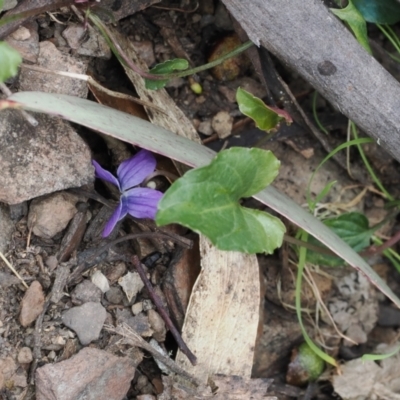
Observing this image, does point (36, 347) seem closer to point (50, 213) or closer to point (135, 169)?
point (50, 213)

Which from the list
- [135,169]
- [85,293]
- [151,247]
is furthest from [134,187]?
[85,293]

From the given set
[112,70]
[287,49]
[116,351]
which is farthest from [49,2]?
[116,351]

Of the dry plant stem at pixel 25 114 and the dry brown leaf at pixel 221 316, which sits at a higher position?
the dry plant stem at pixel 25 114

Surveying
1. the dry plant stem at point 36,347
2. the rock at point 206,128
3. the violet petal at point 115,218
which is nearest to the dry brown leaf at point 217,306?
the rock at point 206,128

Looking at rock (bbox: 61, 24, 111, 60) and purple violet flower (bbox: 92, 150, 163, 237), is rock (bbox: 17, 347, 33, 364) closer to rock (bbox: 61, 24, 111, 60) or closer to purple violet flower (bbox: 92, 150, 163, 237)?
purple violet flower (bbox: 92, 150, 163, 237)

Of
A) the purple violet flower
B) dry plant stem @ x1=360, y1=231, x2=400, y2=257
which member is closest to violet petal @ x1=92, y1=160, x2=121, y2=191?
the purple violet flower

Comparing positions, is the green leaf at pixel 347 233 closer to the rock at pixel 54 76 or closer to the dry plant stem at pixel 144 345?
the dry plant stem at pixel 144 345
